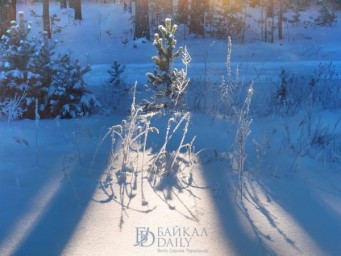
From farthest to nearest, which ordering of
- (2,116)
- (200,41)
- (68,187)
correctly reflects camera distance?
1. (200,41)
2. (2,116)
3. (68,187)

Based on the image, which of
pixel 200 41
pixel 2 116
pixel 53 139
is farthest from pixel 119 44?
pixel 53 139

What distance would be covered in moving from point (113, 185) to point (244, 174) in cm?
112

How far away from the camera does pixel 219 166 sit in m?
4.32

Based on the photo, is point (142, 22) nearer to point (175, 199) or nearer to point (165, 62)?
point (165, 62)

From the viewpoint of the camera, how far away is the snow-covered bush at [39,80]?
7.47 metres

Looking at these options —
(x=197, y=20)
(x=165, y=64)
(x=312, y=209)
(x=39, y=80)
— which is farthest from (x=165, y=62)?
(x=197, y=20)

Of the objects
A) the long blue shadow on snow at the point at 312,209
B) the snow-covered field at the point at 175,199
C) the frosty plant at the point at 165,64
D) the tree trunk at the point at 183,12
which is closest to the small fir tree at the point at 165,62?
the frosty plant at the point at 165,64

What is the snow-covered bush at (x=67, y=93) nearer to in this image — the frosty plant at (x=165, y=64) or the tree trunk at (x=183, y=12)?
the frosty plant at (x=165, y=64)

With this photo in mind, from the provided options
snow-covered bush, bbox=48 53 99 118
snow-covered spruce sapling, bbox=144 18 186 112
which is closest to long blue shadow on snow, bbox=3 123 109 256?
snow-covered spruce sapling, bbox=144 18 186 112

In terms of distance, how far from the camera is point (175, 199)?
356cm

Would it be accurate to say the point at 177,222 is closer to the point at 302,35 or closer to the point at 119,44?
the point at 119,44

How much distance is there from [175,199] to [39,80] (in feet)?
15.3

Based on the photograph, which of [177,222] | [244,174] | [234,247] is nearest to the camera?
[234,247]

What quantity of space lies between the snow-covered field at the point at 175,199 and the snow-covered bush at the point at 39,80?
4.55 ft
